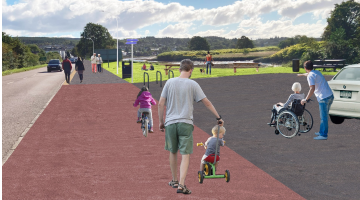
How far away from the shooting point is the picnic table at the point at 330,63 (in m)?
30.8

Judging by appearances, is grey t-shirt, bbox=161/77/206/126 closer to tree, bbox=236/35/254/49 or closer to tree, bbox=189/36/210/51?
tree, bbox=236/35/254/49

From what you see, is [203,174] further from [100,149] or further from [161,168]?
[100,149]

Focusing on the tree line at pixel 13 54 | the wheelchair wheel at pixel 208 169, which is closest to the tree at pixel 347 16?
the tree line at pixel 13 54

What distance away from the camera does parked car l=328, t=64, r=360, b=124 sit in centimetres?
872

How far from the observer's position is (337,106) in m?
9.09

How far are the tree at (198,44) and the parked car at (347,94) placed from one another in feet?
398

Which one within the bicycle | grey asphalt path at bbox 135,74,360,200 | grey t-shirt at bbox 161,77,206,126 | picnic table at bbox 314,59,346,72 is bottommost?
grey asphalt path at bbox 135,74,360,200

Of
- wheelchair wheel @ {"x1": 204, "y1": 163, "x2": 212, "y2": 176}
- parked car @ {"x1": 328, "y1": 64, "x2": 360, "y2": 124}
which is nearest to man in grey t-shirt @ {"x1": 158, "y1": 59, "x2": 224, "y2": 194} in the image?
wheelchair wheel @ {"x1": 204, "y1": 163, "x2": 212, "y2": 176}

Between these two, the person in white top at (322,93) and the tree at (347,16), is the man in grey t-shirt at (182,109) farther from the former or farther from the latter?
the tree at (347,16)

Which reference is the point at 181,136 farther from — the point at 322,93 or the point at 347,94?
the point at 347,94

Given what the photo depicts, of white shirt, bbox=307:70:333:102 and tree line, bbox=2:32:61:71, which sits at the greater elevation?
tree line, bbox=2:32:61:71

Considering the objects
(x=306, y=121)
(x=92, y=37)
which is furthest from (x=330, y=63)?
(x=92, y=37)

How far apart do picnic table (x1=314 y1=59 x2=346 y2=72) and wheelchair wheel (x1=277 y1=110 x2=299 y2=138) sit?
79.8 ft

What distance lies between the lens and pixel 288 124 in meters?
8.24
